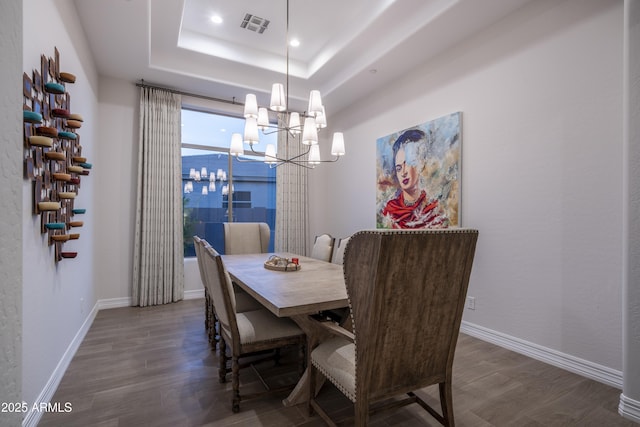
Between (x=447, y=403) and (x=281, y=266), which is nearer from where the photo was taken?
(x=447, y=403)

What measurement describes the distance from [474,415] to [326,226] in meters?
3.95

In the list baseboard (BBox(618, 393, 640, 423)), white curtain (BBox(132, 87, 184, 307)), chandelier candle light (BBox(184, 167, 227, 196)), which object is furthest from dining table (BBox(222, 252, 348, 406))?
chandelier candle light (BBox(184, 167, 227, 196))

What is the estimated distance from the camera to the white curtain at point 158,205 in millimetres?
4078

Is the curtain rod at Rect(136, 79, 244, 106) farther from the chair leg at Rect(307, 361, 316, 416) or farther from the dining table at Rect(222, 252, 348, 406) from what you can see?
the chair leg at Rect(307, 361, 316, 416)

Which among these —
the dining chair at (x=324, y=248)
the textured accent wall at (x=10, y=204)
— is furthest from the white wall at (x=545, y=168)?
the textured accent wall at (x=10, y=204)

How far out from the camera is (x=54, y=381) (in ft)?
6.75

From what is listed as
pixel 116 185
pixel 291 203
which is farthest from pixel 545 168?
pixel 116 185

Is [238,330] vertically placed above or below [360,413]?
above

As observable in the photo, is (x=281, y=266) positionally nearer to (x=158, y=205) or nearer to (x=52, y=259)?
(x=52, y=259)

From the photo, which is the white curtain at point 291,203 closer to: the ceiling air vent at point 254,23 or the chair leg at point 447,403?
the ceiling air vent at point 254,23

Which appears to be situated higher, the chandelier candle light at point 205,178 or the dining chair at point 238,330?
the chandelier candle light at point 205,178

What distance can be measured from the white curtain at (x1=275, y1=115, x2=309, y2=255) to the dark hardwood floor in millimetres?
2512

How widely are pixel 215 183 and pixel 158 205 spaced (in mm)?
918

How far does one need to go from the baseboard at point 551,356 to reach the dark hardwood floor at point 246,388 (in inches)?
2.5
